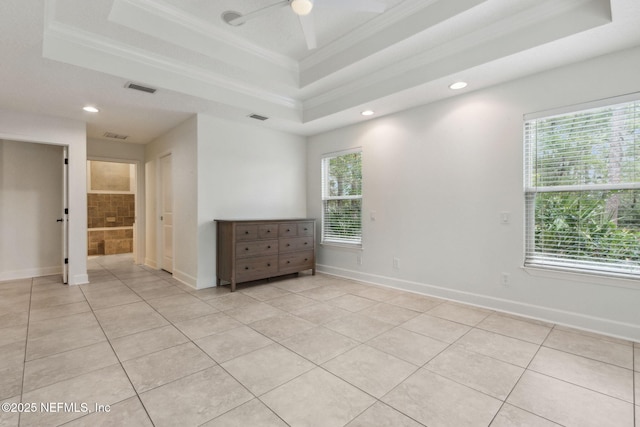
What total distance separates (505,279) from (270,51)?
381cm

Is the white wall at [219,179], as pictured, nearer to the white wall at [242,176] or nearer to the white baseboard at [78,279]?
the white wall at [242,176]

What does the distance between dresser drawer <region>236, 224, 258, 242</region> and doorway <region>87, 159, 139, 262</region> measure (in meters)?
4.96

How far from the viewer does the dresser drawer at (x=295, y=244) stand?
4570mm

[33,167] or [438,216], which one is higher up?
[33,167]

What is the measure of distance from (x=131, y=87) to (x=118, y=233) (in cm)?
603

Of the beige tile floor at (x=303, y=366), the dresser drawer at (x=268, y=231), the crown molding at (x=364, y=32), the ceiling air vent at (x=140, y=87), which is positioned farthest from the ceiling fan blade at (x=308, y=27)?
the beige tile floor at (x=303, y=366)

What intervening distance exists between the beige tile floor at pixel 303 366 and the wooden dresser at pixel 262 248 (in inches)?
26.8

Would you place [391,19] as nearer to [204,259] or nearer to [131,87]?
[131,87]

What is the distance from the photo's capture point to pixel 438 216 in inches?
146

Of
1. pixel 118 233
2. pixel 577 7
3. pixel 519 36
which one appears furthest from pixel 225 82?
pixel 118 233

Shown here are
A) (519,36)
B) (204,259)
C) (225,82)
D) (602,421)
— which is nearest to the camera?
(602,421)

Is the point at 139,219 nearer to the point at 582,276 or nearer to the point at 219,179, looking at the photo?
the point at 219,179

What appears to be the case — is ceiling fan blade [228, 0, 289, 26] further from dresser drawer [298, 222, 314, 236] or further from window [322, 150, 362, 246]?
dresser drawer [298, 222, 314, 236]

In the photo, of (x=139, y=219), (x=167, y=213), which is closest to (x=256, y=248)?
(x=167, y=213)
